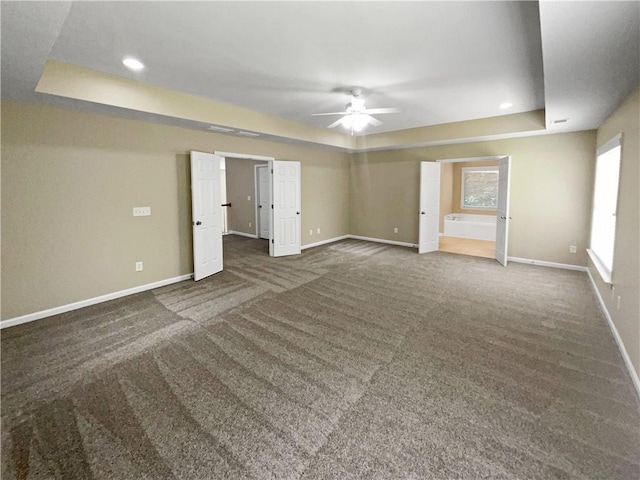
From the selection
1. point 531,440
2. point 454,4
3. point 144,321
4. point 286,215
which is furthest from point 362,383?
point 286,215

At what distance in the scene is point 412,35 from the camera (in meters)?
2.58

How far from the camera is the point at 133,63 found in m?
3.14

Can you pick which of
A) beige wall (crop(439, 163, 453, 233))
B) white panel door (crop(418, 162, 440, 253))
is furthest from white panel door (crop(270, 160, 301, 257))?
beige wall (crop(439, 163, 453, 233))

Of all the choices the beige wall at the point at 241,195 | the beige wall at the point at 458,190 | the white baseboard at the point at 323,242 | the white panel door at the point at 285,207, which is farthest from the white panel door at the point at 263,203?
the beige wall at the point at 458,190

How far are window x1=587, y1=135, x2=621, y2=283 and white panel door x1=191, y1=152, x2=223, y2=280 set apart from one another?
5533mm

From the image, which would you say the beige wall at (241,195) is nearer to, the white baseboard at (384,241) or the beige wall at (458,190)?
the white baseboard at (384,241)

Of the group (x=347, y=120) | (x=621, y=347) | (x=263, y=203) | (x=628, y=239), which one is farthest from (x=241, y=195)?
(x=621, y=347)

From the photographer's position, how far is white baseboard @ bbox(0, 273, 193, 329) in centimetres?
333

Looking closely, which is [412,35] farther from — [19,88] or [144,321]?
[144,321]

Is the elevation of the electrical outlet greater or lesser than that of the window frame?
lesser

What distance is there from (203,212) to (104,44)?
103 inches

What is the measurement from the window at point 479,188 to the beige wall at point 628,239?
19.7 ft

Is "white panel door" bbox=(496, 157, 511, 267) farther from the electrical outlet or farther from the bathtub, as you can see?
the electrical outlet

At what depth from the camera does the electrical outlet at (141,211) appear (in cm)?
427
